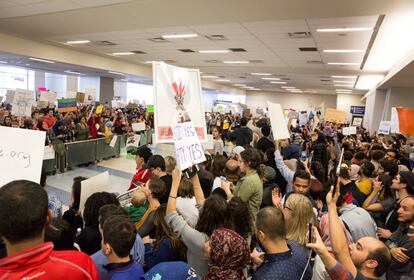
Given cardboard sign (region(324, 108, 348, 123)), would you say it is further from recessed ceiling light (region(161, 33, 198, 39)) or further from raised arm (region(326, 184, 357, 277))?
raised arm (region(326, 184, 357, 277))

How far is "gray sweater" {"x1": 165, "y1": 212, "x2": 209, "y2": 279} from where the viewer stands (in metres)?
2.35

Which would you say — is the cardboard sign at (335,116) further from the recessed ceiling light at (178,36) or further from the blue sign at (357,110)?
the blue sign at (357,110)

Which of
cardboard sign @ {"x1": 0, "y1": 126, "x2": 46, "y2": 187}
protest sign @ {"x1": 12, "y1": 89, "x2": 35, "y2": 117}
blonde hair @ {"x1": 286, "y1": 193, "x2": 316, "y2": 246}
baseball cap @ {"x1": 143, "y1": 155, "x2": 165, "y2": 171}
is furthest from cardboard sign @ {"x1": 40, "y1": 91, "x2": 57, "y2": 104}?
blonde hair @ {"x1": 286, "y1": 193, "x2": 316, "y2": 246}

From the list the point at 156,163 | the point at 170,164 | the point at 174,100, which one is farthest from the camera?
the point at 156,163

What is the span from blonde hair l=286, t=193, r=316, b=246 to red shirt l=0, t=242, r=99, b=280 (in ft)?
→ 5.53

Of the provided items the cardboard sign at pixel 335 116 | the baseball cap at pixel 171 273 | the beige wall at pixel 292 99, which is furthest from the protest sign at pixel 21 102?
the beige wall at pixel 292 99

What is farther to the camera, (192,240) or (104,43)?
(104,43)

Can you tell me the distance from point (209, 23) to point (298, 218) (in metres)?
6.34

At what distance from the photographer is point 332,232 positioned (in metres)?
2.23

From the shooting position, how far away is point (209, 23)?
7.91m

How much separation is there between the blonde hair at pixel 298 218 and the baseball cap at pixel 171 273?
3.03 ft

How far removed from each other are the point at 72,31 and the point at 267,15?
21.0ft

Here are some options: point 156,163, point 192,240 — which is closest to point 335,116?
point 156,163

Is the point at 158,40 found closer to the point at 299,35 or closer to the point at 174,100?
the point at 299,35
